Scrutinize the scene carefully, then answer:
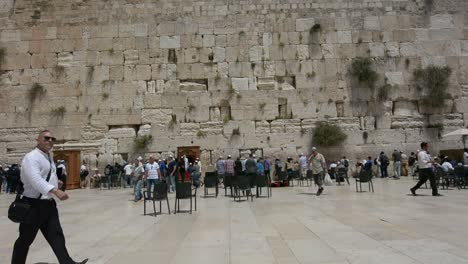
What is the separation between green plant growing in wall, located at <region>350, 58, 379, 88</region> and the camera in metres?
17.4

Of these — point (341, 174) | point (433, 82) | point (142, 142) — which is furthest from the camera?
point (433, 82)

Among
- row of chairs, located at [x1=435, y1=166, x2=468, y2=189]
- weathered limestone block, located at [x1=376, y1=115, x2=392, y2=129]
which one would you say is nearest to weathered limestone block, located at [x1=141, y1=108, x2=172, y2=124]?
weathered limestone block, located at [x1=376, y1=115, x2=392, y2=129]

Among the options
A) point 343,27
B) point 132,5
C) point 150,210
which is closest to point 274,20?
point 343,27

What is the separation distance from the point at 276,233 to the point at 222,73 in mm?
12210

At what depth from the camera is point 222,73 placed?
693 inches

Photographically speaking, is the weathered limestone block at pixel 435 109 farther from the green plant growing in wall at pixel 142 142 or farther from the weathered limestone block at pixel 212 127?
the green plant growing in wall at pixel 142 142

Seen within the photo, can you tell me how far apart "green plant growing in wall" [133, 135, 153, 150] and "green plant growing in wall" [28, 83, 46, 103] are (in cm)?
497

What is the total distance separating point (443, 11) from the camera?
18359 millimetres

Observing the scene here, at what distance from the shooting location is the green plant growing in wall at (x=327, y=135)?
16.9 metres

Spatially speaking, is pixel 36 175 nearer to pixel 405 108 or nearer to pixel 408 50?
pixel 405 108

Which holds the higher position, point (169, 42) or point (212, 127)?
point (169, 42)

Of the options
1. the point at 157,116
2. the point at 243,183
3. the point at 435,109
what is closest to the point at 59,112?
the point at 157,116

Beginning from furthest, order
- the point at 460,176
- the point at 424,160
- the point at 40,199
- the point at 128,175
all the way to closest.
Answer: the point at 128,175 → the point at 460,176 → the point at 424,160 → the point at 40,199

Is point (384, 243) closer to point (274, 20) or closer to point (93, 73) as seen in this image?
point (274, 20)
